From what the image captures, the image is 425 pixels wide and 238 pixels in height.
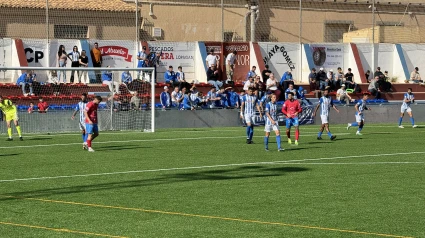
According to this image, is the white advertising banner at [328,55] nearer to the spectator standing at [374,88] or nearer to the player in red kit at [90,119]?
the spectator standing at [374,88]

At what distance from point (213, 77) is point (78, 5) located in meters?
7.85

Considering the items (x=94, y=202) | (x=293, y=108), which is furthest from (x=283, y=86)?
(x=94, y=202)

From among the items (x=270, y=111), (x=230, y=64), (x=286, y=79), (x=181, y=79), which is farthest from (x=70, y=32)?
(x=270, y=111)

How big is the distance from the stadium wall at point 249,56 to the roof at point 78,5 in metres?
1.89

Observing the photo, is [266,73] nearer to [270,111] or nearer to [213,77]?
[213,77]

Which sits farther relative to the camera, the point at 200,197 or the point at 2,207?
the point at 200,197

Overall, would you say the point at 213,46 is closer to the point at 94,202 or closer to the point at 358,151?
the point at 358,151

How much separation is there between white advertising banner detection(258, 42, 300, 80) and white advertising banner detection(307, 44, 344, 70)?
131 cm

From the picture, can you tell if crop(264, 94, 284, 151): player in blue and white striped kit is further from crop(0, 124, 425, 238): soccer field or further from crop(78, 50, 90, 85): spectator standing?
crop(78, 50, 90, 85): spectator standing

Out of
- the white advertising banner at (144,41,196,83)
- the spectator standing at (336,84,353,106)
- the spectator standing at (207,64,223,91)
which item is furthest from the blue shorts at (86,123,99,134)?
the spectator standing at (336,84,353,106)

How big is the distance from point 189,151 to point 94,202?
1099 centimetres

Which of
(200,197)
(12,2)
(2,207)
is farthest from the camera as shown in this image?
(12,2)

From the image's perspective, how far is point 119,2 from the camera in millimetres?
44250

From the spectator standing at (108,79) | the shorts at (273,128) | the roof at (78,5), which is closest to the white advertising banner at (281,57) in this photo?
the roof at (78,5)
